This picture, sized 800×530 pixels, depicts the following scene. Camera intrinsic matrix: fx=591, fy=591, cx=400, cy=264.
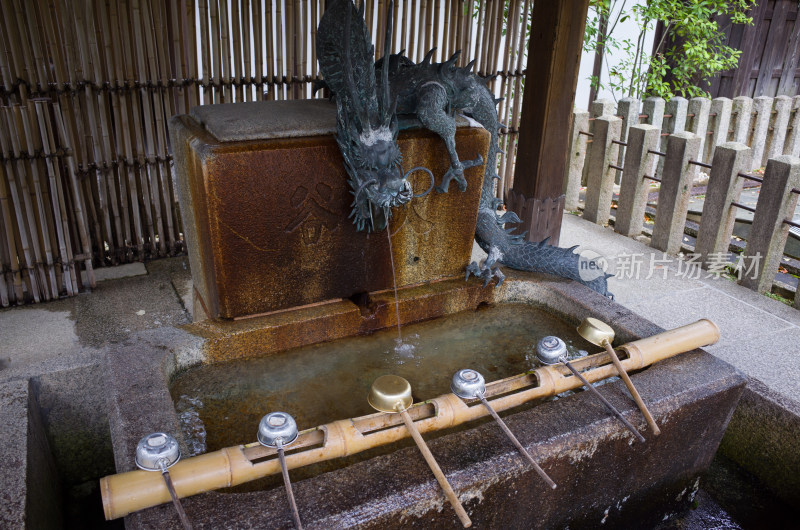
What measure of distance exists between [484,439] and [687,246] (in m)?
5.14

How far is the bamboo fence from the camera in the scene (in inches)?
172

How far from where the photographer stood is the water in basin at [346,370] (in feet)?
8.52

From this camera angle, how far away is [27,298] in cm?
466

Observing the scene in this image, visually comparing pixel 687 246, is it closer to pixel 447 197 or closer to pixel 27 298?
pixel 447 197

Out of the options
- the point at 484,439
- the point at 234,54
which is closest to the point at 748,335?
the point at 484,439

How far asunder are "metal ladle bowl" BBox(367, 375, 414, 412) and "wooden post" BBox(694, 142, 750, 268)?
178 inches

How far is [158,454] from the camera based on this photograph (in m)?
1.85

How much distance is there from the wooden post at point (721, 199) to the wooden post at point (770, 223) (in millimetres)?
289

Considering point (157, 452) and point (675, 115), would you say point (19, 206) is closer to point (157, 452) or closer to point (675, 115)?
point (157, 452)

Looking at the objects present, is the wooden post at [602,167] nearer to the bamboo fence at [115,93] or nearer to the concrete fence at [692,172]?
the concrete fence at [692,172]

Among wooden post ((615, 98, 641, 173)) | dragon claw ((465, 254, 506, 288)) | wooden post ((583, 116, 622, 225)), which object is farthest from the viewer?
wooden post ((615, 98, 641, 173))

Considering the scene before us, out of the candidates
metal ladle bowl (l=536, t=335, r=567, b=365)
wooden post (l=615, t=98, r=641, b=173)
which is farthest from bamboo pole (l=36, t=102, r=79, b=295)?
wooden post (l=615, t=98, r=641, b=173)

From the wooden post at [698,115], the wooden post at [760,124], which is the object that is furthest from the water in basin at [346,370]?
the wooden post at [760,124]

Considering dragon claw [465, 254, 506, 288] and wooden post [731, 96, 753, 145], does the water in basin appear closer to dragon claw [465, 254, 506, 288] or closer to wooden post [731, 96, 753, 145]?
dragon claw [465, 254, 506, 288]
